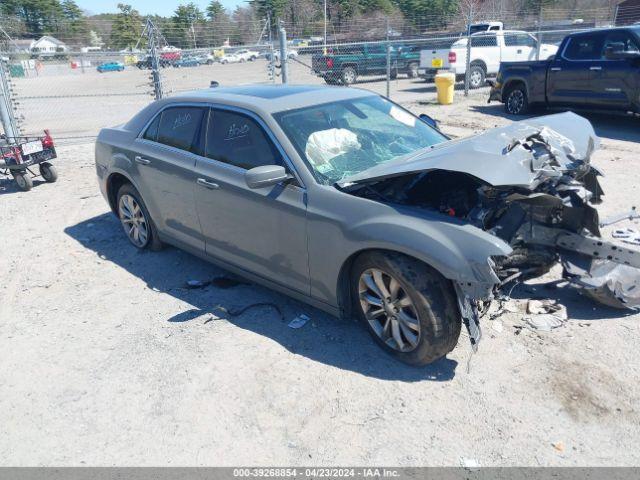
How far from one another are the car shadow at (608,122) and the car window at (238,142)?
8.61m

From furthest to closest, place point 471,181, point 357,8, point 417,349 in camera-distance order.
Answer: point 357,8
point 471,181
point 417,349

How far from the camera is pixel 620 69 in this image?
10352 mm

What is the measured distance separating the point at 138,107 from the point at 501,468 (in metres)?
19.2

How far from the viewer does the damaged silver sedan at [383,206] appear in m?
3.31

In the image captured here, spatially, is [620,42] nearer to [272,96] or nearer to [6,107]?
[272,96]

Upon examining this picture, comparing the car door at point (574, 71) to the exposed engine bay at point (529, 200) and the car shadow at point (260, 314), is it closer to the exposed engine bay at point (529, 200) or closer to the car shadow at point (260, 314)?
the exposed engine bay at point (529, 200)

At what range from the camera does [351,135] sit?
4.29m

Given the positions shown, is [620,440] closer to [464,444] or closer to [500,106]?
[464,444]

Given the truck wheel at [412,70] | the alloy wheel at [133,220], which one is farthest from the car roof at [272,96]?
the truck wheel at [412,70]

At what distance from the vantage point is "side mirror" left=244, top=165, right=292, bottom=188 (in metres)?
3.69

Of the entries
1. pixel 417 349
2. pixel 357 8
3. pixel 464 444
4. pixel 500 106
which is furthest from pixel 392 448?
pixel 357 8

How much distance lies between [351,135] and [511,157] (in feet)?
4.35

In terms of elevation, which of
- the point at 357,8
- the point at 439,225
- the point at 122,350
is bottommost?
the point at 122,350

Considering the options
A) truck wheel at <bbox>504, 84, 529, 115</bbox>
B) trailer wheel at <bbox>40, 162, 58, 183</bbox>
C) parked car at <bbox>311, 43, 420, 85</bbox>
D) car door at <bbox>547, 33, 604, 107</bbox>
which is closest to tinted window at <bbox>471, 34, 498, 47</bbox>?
parked car at <bbox>311, 43, 420, 85</bbox>
